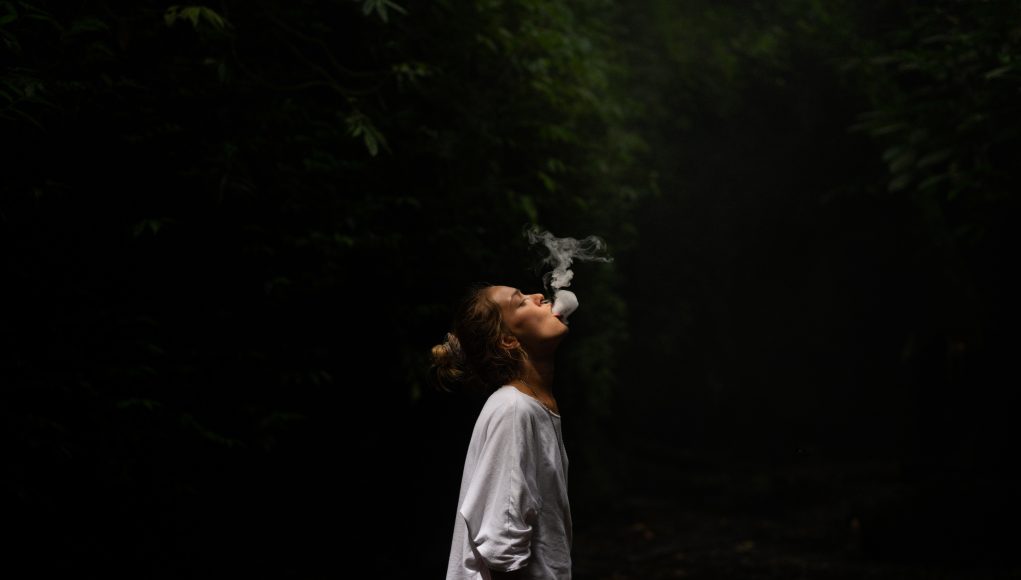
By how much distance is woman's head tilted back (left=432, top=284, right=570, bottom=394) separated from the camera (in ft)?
9.31

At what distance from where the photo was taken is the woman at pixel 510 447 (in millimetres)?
2584

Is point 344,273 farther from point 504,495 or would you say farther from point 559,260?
point 504,495

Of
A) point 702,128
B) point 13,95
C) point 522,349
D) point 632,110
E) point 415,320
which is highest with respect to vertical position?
point 702,128

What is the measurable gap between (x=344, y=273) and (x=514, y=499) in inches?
103

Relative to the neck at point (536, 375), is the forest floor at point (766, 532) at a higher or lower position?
lower

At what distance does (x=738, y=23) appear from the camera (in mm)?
14602

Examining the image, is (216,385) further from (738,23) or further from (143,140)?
(738,23)

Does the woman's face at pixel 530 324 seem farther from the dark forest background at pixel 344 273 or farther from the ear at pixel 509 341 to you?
the dark forest background at pixel 344 273

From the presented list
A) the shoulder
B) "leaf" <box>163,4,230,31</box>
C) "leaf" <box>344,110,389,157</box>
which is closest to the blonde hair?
the shoulder

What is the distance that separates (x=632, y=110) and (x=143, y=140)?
27.6 feet

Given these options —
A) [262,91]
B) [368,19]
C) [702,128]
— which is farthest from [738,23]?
[262,91]

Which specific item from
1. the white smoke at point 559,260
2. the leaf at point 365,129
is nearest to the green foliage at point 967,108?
A: the white smoke at point 559,260

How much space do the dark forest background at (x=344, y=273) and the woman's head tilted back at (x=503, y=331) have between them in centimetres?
42

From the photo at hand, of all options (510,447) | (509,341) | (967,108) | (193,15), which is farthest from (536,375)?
(967,108)
